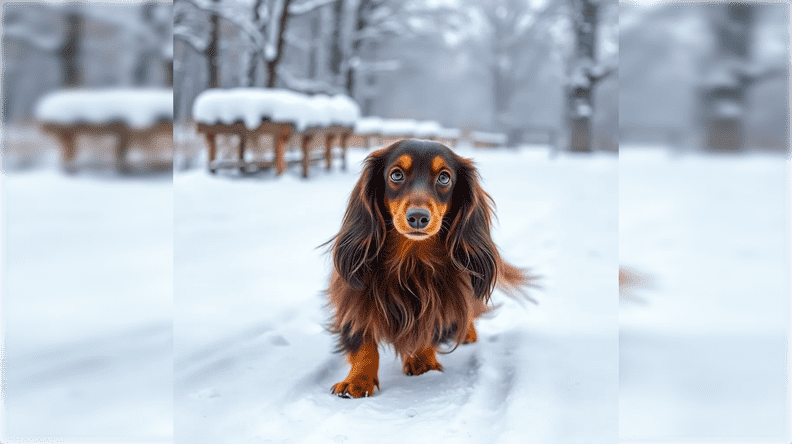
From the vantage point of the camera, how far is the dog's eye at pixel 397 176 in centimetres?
177

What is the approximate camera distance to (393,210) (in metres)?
1.77

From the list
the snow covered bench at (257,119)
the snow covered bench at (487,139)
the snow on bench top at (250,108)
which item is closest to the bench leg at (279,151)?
the snow covered bench at (257,119)

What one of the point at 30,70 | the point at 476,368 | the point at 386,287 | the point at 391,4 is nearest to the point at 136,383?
the point at 30,70

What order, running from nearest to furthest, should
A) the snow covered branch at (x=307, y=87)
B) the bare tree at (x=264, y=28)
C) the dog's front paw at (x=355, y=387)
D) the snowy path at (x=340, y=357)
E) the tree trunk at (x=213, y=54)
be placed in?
1. the snowy path at (x=340, y=357)
2. the dog's front paw at (x=355, y=387)
3. the bare tree at (x=264, y=28)
4. the tree trunk at (x=213, y=54)
5. the snow covered branch at (x=307, y=87)

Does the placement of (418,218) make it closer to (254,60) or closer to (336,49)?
(254,60)

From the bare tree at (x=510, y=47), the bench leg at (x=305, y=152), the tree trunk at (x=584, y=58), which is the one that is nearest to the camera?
the bench leg at (x=305, y=152)

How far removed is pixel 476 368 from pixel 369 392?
44cm

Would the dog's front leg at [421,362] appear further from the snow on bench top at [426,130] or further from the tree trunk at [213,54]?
the tree trunk at [213,54]

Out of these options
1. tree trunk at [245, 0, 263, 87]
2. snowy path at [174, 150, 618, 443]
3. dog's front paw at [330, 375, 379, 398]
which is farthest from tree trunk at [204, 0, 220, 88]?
dog's front paw at [330, 375, 379, 398]

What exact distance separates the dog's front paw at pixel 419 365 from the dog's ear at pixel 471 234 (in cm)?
31

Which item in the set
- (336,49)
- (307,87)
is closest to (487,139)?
(336,49)

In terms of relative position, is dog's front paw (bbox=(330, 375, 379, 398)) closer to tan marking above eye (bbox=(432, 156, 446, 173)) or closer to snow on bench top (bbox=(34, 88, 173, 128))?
tan marking above eye (bbox=(432, 156, 446, 173))

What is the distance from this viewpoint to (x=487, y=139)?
56.5 ft

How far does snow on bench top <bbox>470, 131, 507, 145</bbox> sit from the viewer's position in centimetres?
1628
